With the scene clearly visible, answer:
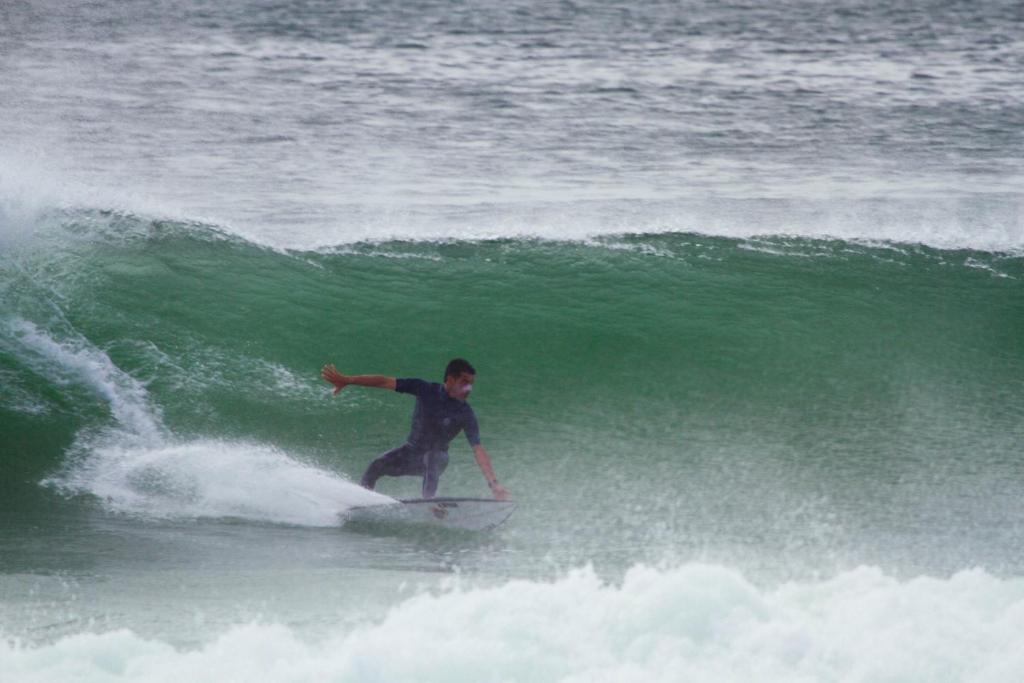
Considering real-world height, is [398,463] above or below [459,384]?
below

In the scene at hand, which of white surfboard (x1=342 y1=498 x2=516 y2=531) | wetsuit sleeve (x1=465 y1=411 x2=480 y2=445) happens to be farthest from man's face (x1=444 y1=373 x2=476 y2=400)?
white surfboard (x1=342 y1=498 x2=516 y2=531)

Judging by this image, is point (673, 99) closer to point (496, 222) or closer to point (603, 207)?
point (603, 207)

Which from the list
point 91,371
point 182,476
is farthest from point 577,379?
point 91,371

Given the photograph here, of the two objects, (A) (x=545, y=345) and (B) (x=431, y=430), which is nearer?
(B) (x=431, y=430)

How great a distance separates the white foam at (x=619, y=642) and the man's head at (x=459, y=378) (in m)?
1.49

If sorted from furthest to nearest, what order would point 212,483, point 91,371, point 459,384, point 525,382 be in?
point 525,382
point 91,371
point 212,483
point 459,384

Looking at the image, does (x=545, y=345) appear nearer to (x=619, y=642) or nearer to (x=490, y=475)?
(x=490, y=475)

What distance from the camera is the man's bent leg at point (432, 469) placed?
26.5 ft

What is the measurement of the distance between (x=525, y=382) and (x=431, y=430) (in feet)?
8.46

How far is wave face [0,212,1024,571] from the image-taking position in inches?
333

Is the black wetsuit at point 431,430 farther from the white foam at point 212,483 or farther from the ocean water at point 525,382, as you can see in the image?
the ocean water at point 525,382

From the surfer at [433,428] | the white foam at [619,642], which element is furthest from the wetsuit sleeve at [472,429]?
the white foam at [619,642]

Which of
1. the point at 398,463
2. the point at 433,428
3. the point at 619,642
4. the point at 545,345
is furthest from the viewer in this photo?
the point at 545,345

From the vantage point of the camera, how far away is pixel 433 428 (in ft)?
26.5
